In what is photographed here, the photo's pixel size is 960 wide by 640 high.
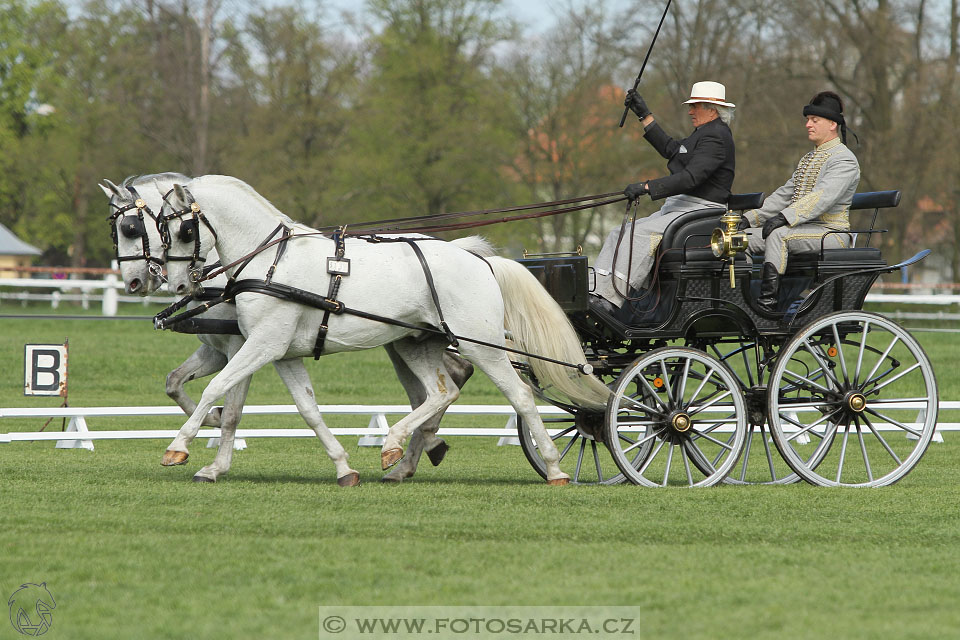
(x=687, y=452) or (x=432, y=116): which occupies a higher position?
(x=432, y=116)

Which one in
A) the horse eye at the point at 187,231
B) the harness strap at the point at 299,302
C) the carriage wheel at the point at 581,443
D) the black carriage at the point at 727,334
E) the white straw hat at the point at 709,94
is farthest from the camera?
the carriage wheel at the point at 581,443

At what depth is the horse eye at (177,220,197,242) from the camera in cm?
743

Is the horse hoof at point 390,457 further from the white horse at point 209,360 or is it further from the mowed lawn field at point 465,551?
the white horse at point 209,360

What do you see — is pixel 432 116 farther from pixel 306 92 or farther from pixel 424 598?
pixel 424 598

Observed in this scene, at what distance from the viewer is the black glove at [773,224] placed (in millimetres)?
7873

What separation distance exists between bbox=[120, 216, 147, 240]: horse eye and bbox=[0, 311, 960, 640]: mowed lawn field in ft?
→ 4.93

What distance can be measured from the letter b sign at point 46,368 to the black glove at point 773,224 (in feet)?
20.9

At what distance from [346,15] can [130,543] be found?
30431 mm

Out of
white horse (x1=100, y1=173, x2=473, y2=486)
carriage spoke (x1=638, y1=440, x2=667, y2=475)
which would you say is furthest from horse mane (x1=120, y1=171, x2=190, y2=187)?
carriage spoke (x1=638, y1=440, x2=667, y2=475)

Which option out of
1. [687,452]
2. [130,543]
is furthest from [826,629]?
[687,452]

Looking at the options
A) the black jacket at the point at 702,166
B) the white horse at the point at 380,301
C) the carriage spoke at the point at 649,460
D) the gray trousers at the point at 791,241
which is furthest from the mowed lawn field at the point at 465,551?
the black jacket at the point at 702,166

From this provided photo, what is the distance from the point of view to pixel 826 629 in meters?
4.23

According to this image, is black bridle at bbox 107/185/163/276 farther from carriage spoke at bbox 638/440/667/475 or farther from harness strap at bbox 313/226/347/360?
carriage spoke at bbox 638/440/667/475

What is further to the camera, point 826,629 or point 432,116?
point 432,116
